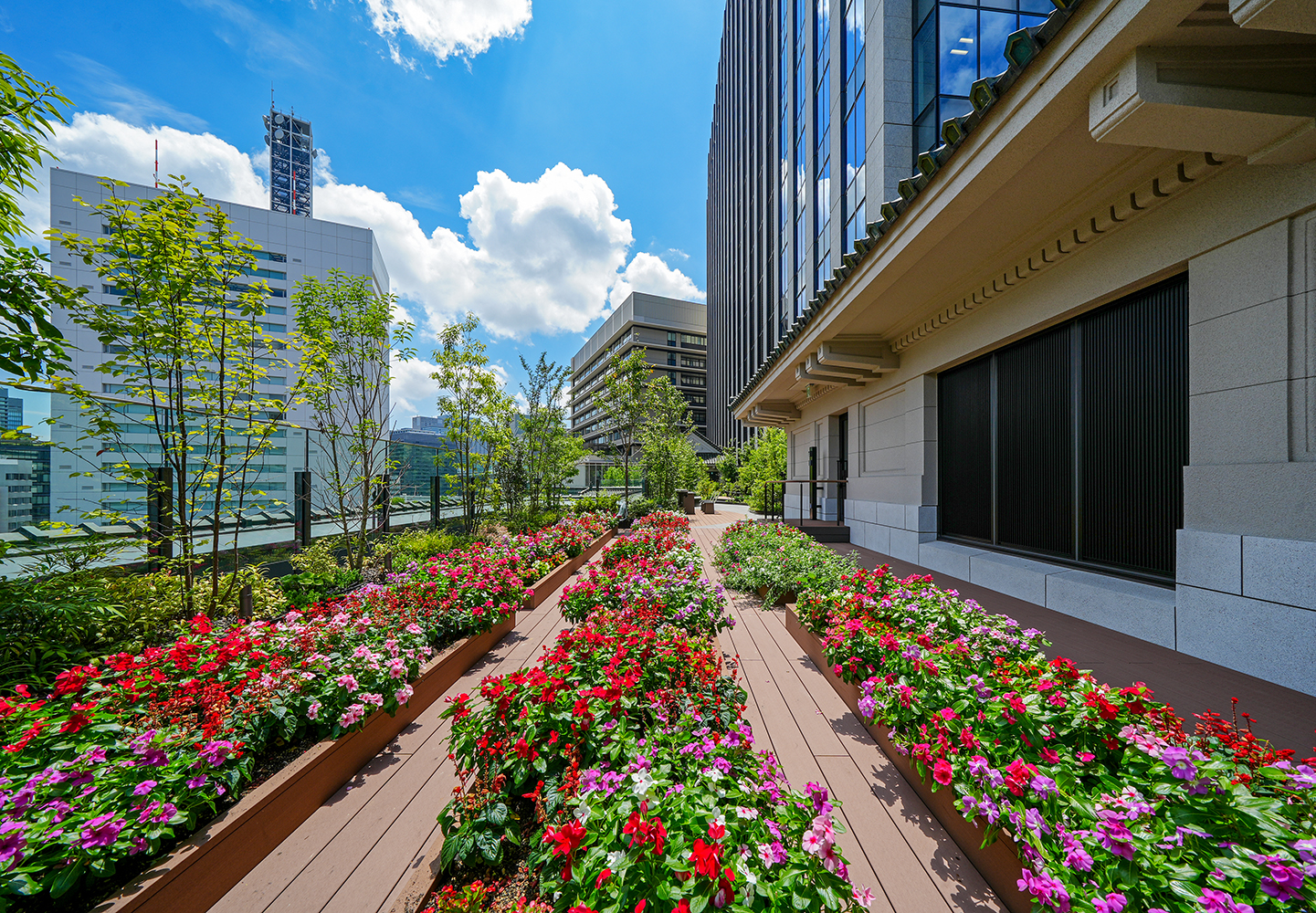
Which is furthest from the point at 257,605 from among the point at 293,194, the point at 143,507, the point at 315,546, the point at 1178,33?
the point at 293,194

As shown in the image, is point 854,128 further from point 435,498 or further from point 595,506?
point 435,498

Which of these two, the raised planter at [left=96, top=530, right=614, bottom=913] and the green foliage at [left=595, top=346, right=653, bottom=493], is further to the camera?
the green foliage at [left=595, top=346, right=653, bottom=493]

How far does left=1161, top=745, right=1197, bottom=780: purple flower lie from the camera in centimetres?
140

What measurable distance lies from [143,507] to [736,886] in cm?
587

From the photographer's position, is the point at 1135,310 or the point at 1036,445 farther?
the point at 1036,445

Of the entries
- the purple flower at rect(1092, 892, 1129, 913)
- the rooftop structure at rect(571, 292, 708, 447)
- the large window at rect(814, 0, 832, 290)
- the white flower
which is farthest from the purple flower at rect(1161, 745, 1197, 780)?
the rooftop structure at rect(571, 292, 708, 447)

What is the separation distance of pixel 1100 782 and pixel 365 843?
117 inches

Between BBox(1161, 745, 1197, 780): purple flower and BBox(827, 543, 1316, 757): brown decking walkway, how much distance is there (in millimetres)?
1357

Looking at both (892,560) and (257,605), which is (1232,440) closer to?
(892,560)

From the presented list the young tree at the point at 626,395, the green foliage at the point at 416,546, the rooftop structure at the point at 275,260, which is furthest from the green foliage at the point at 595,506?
the rooftop structure at the point at 275,260

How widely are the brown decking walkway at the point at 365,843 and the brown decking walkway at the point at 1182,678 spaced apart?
3.90 meters

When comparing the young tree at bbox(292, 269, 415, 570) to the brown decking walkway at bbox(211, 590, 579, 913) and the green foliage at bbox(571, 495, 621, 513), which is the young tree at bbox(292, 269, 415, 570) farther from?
the green foliage at bbox(571, 495, 621, 513)

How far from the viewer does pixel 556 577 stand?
5.96m

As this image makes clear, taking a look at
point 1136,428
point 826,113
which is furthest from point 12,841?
point 826,113
